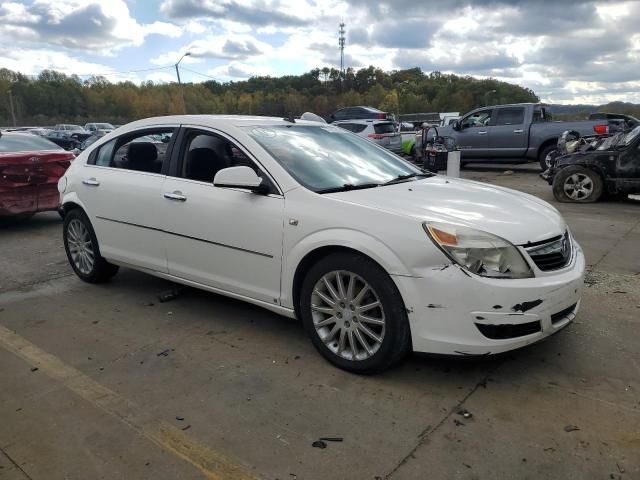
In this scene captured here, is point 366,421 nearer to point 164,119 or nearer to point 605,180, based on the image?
point 164,119

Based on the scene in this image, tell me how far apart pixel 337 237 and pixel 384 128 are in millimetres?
14074

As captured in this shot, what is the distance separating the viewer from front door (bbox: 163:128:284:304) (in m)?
3.53

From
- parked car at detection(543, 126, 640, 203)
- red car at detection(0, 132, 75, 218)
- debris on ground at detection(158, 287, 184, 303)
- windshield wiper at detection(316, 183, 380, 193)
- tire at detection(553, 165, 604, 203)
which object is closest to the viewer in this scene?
windshield wiper at detection(316, 183, 380, 193)

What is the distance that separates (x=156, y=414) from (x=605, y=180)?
336 inches

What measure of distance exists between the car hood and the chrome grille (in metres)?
0.04

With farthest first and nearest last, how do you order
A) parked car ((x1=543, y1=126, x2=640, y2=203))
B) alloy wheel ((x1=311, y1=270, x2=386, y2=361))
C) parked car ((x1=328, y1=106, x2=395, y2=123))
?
parked car ((x1=328, y1=106, x2=395, y2=123))
parked car ((x1=543, y1=126, x2=640, y2=203))
alloy wheel ((x1=311, y1=270, x2=386, y2=361))

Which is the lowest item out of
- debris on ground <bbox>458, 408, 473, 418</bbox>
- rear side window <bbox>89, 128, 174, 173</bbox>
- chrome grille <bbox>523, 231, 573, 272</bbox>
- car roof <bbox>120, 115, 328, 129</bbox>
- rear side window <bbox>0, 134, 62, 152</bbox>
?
debris on ground <bbox>458, 408, 473, 418</bbox>

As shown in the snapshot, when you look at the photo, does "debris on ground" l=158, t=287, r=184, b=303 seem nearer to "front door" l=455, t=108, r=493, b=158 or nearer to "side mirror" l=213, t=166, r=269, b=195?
"side mirror" l=213, t=166, r=269, b=195

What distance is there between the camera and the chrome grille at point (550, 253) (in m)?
3.00

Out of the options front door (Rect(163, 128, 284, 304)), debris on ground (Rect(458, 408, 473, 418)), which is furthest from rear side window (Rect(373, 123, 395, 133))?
debris on ground (Rect(458, 408, 473, 418))

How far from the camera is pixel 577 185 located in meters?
9.19

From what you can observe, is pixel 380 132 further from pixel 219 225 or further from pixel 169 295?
pixel 219 225

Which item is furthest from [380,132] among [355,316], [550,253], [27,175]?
[355,316]

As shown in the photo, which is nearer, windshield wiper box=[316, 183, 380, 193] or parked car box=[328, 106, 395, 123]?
windshield wiper box=[316, 183, 380, 193]
